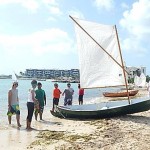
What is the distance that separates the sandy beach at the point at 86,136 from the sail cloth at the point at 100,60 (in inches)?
94.2

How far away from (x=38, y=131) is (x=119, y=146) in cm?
444

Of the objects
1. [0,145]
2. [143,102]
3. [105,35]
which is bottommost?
[0,145]

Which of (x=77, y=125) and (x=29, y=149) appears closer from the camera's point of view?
(x=29, y=149)

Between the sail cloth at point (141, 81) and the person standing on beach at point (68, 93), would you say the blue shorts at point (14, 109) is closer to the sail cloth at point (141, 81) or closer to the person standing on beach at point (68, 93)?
the person standing on beach at point (68, 93)

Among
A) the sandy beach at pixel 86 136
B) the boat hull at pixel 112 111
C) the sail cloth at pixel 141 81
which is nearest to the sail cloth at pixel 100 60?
the boat hull at pixel 112 111

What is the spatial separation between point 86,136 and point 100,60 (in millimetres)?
6524

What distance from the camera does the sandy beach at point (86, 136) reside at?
9.91 m

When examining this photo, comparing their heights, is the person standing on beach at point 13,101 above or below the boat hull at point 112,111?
above

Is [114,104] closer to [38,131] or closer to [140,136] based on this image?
[38,131]

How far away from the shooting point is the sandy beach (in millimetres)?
9906

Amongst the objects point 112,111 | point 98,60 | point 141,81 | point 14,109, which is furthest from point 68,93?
point 141,81

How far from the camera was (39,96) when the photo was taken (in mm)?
16172

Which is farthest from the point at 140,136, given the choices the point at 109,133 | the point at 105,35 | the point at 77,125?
the point at 105,35

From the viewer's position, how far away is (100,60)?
1728 centimetres
